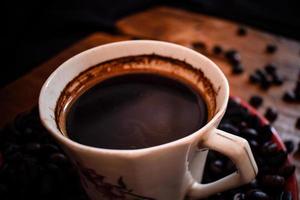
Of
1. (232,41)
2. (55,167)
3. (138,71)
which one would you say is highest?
(138,71)

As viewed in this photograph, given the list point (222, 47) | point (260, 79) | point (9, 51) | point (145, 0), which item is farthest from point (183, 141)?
point (145, 0)

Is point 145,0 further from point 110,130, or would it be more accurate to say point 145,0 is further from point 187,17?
point 110,130

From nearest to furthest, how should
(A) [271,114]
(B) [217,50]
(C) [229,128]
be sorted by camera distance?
(C) [229,128] → (A) [271,114] → (B) [217,50]

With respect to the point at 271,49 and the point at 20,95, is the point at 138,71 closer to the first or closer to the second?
the point at 20,95

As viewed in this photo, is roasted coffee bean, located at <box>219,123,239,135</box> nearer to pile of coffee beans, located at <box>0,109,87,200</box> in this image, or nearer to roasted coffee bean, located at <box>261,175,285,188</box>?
roasted coffee bean, located at <box>261,175,285,188</box>

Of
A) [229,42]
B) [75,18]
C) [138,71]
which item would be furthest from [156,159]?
[75,18]

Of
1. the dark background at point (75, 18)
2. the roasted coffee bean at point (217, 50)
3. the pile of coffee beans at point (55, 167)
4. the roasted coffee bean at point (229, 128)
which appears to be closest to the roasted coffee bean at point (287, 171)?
the pile of coffee beans at point (55, 167)
